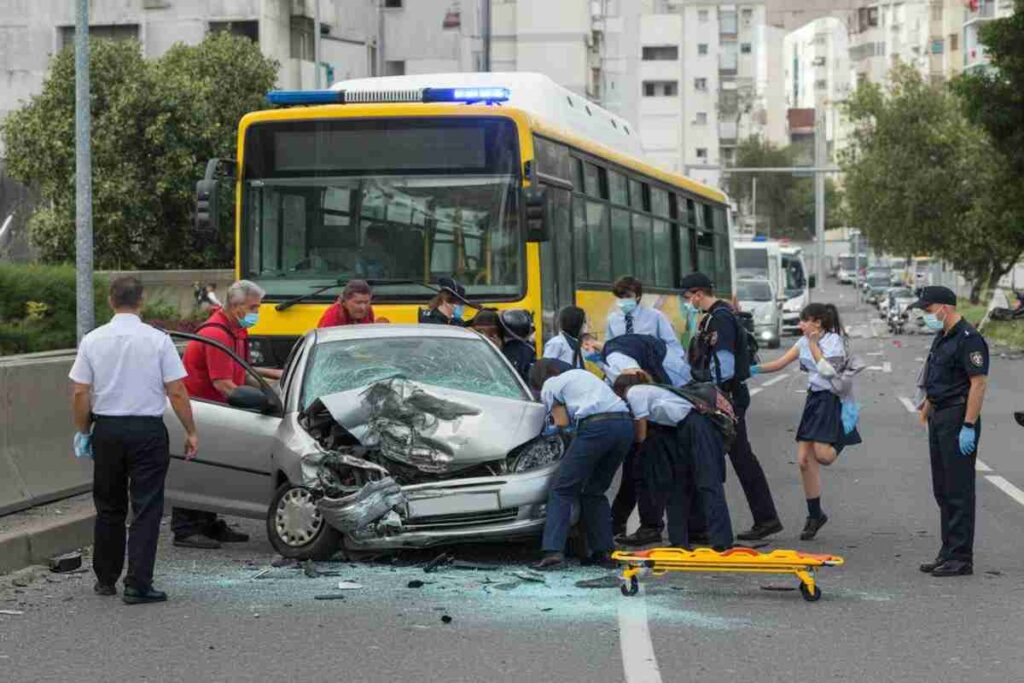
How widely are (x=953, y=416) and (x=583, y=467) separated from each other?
7.20 ft

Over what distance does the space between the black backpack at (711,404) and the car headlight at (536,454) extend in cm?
72

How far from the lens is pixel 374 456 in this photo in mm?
11258

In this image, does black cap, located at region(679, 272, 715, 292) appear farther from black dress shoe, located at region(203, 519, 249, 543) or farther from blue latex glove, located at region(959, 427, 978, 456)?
black dress shoe, located at region(203, 519, 249, 543)

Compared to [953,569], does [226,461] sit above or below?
above

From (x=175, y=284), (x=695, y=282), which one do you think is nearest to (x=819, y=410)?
(x=695, y=282)

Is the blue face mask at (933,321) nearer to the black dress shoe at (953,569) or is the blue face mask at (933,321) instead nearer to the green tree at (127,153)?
the black dress shoe at (953,569)

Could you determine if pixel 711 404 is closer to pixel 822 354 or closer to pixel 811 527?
pixel 822 354

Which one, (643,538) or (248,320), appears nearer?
(643,538)

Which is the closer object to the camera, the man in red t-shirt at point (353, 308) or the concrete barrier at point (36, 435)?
the concrete barrier at point (36, 435)

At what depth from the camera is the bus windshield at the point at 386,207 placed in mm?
16250

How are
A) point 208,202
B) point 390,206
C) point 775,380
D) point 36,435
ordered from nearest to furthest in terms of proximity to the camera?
1. point 36,435
2. point 208,202
3. point 390,206
4. point 775,380

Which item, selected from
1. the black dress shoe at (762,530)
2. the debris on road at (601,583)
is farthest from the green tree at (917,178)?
the debris on road at (601,583)

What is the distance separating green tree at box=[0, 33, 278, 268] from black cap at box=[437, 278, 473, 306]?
32.7 metres

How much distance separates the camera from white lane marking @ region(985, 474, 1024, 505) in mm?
15328
